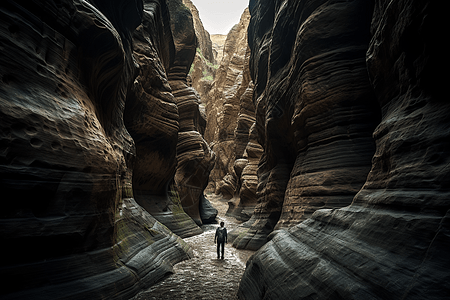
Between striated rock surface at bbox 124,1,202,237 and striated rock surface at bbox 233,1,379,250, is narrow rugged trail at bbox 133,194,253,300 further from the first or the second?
striated rock surface at bbox 124,1,202,237

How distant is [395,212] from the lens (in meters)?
2.84

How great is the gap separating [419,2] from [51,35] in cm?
605

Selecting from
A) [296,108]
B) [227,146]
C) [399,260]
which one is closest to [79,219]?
[399,260]

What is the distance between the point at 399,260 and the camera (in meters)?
2.43

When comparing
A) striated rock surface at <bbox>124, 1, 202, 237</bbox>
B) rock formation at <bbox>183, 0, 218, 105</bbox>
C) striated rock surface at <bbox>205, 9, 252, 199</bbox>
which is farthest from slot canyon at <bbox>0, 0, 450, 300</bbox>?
rock formation at <bbox>183, 0, 218, 105</bbox>

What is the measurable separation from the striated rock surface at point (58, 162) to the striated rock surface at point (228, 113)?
2101cm

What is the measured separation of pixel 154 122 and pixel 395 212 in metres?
10.3

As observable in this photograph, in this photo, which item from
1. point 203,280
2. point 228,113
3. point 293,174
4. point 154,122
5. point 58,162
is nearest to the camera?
point 58,162

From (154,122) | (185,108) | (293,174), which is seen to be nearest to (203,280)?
(293,174)

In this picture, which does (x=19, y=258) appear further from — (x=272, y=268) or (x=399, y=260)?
(x=399, y=260)

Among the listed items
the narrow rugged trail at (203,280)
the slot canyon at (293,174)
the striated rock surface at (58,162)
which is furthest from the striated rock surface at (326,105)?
the striated rock surface at (58,162)

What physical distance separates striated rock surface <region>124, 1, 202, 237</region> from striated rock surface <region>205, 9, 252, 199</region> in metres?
13.9

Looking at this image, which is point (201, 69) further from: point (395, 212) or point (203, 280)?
point (395, 212)

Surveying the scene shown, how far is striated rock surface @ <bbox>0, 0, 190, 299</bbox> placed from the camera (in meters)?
3.36
